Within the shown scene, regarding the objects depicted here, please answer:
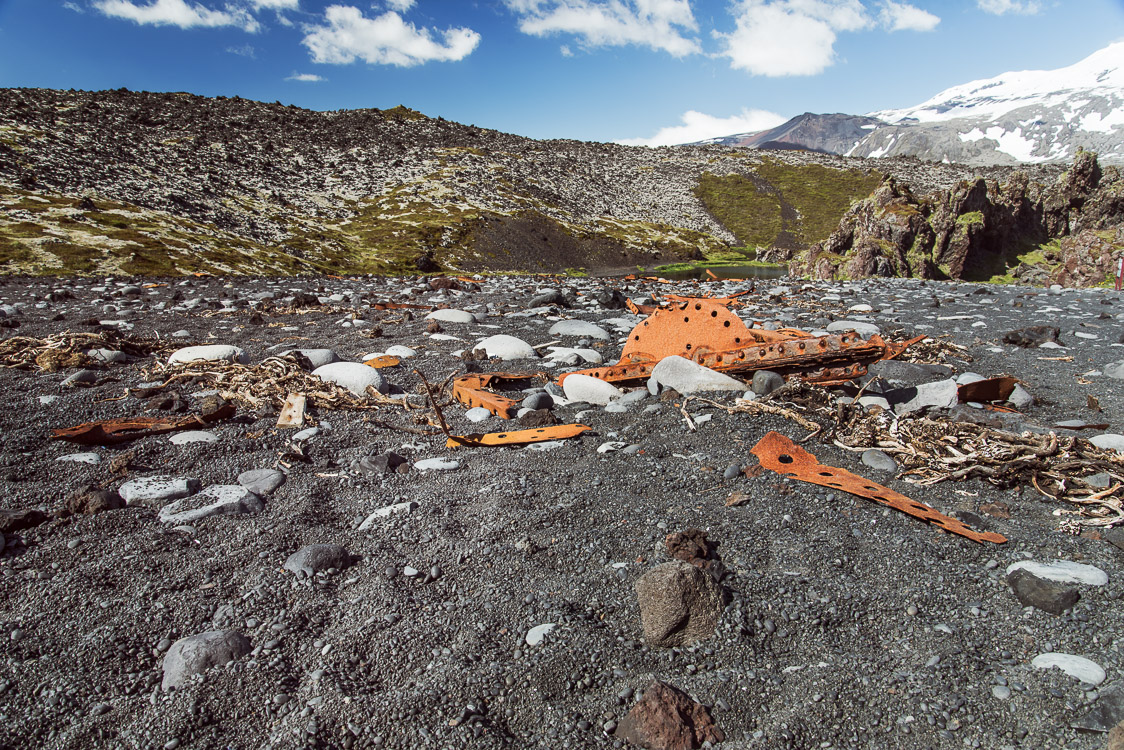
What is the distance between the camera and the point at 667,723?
5.75 feet

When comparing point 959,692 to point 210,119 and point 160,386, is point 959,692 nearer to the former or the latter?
point 160,386

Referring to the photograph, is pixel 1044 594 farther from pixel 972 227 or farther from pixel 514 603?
pixel 972 227

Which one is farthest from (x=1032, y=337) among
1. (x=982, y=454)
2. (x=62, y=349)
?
(x=62, y=349)

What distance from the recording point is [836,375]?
4.56 meters

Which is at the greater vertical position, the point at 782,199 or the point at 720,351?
the point at 782,199

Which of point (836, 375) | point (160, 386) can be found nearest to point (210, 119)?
point (160, 386)

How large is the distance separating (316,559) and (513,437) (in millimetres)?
1716

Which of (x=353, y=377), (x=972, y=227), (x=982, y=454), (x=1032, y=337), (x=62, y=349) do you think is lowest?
(x=1032, y=337)

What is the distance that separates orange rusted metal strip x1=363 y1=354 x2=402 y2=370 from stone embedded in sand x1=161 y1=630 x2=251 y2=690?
13.5ft

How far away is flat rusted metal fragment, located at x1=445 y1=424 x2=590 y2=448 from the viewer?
404 centimetres

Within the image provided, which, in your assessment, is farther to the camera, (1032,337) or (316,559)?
(1032,337)

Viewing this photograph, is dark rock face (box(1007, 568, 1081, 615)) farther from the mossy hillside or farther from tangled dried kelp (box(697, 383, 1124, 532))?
the mossy hillside

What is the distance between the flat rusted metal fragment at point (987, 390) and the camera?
4.69 m

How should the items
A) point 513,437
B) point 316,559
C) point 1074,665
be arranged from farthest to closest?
1. point 513,437
2. point 316,559
3. point 1074,665
